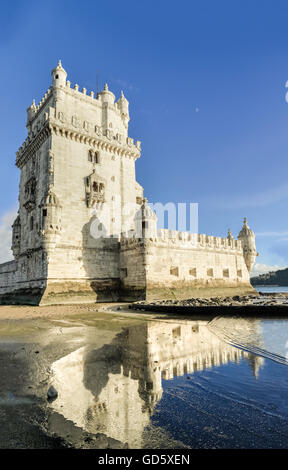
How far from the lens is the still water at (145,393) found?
2.76m

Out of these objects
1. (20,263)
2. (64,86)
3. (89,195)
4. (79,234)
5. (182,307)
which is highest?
(64,86)

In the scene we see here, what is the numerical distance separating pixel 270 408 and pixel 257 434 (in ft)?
2.68

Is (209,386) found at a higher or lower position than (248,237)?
lower

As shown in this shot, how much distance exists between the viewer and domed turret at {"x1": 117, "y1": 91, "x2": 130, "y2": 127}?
29438mm

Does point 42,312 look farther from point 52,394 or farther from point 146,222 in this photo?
point 52,394

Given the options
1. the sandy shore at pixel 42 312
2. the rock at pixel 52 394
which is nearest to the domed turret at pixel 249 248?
the sandy shore at pixel 42 312

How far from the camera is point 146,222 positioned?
71.5 ft

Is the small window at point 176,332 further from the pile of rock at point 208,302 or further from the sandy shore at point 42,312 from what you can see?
the sandy shore at point 42,312

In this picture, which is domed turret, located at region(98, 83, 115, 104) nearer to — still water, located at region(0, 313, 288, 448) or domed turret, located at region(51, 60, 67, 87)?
domed turret, located at region(51, 60, 67, 87)

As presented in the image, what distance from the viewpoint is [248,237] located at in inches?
1271

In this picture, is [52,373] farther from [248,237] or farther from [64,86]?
[248,237]

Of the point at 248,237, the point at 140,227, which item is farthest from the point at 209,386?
the point at 248,237

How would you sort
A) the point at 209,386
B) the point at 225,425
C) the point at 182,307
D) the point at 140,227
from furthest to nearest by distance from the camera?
the point at 140,227
the point at 182,307
the point at 209,386
the point at 225,425

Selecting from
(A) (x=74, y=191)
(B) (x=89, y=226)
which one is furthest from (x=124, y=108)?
(B) (x=89, y=226)
